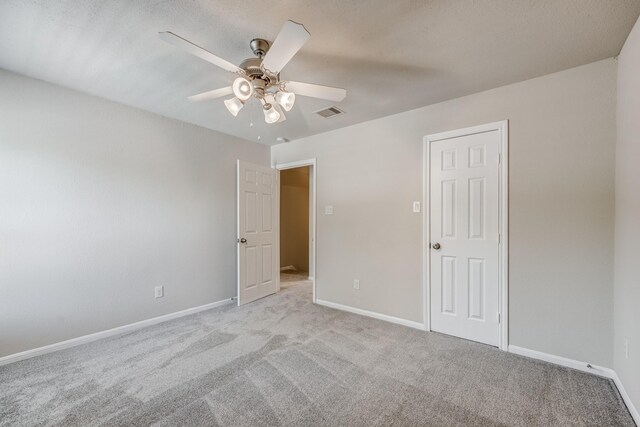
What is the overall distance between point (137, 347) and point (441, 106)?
3.81 m

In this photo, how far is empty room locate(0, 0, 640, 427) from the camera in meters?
1.68

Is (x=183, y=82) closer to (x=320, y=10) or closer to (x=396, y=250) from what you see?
(x=320, y=10)

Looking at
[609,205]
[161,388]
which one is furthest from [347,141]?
[161,388]

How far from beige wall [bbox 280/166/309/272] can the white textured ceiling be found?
12.2 ft

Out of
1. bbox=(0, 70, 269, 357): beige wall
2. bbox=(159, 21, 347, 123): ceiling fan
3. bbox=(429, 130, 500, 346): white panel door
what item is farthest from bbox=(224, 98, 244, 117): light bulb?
bbox=(429, 130, 500, 346): white panel door

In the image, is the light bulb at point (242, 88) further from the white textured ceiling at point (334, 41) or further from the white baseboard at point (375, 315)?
Result: the white baseboard at point (375, 315)

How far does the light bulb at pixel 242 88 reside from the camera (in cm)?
163

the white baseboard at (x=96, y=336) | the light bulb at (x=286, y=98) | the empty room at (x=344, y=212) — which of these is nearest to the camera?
the empty room at (x=344, y=212)

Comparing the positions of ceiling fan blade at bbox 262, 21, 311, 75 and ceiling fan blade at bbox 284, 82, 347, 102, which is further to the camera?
ceiling fan blade at bbox 284, 82, 347, 102

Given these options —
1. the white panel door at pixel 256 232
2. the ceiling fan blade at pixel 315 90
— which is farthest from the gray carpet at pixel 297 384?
the ceiling fan blade at pixel 315 90

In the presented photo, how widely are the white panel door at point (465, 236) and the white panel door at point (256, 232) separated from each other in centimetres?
243

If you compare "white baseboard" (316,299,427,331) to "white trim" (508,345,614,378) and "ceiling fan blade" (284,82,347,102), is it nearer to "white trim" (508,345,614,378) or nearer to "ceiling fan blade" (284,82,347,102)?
"white trim" (508,345,614,378)

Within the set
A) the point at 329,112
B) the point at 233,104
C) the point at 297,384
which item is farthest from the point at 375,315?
the point at 233,104

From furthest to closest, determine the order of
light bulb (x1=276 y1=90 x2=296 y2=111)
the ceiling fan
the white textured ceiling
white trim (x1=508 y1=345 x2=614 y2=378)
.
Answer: white trim (x1=508 y1=345 x2=614 y2=378) → light bulb (x1=276 y1=90 x2=296 y2=111) → the white textured ceiling → the ceiling fan
